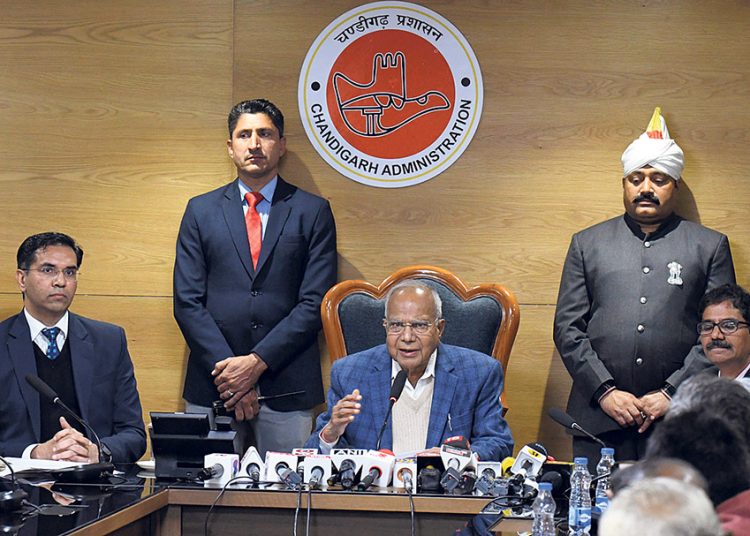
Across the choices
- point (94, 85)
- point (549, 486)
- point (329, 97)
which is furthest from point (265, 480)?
point (94, 85)

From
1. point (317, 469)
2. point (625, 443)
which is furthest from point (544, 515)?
point (625, 443)

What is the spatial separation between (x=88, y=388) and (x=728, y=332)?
2168 millimetres

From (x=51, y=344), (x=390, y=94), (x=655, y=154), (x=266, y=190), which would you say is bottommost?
(x=51, y=344)

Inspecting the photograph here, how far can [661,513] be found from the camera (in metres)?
1.16

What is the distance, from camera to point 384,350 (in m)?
3.71

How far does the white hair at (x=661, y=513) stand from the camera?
3.76ft

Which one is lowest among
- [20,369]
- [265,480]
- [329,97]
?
[265,480]

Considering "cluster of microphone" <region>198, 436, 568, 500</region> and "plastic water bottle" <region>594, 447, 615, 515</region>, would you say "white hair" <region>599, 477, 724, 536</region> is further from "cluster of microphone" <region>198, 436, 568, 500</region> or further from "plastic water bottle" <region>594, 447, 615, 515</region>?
"cluster of microphone" <region>198, 436, 568, 500</region>

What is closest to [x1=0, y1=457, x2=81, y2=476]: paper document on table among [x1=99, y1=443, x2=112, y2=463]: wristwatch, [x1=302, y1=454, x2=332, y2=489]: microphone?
[x1=99, y1=443, x2=112, y2=463]: wristwatch

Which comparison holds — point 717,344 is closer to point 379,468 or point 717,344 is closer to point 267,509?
point 379,468

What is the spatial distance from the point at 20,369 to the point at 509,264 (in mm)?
2115

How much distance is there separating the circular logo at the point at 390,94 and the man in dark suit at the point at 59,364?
139 centimetres

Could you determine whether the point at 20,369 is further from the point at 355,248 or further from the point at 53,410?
the point at 355,248

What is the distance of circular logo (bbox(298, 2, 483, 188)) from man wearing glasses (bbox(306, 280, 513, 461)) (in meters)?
1.26
